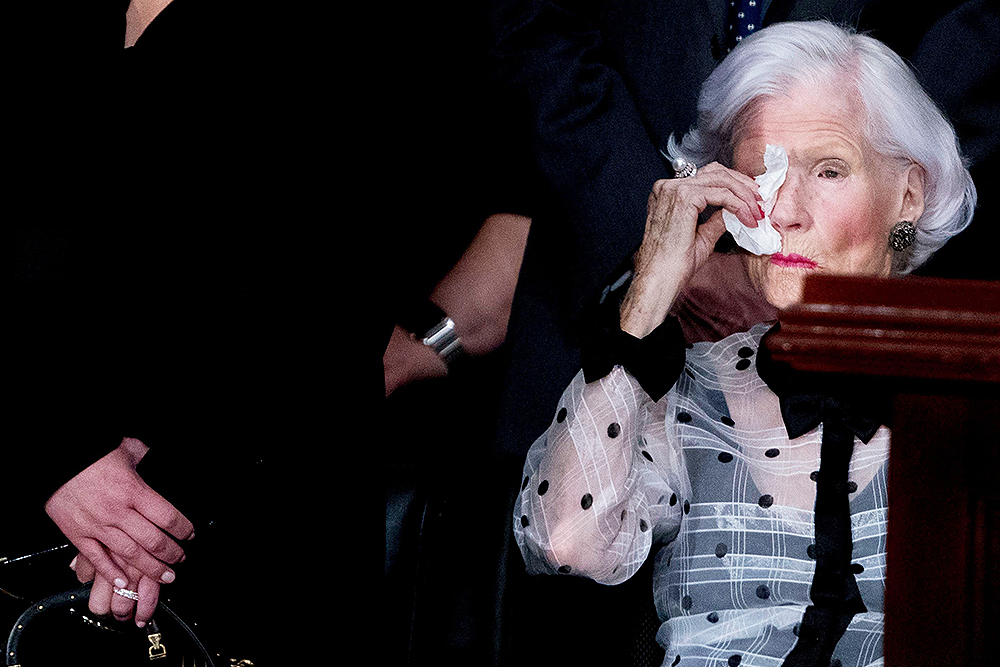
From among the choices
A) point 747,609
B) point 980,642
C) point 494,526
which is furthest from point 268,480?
point 980,642

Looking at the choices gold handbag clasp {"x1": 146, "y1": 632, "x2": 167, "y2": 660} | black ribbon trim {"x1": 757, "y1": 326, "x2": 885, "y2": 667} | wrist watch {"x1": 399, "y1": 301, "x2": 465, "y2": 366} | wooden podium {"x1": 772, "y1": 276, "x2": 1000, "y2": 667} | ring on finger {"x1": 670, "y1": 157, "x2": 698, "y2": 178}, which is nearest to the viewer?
wooden podium {"x1": 772, "y1": 276, "x2": 1000, "y2": 667}

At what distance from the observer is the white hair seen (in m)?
1.85

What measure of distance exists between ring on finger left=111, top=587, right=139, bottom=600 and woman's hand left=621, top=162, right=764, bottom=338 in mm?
859

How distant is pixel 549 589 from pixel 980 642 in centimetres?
103

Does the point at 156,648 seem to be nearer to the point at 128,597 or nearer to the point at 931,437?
the point at 128,597

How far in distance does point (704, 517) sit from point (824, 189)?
1.75 ft

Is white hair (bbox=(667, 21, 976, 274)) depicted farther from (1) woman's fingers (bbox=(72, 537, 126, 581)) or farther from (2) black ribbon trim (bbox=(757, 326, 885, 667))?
Result: (1) woman's fingers (bbox=(72, 537, 126, 581))

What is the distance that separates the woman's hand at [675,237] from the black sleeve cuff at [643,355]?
2 cm

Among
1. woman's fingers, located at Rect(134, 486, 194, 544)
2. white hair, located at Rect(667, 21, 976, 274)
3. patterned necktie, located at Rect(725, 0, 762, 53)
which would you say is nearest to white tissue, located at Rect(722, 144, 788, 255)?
white hair, located at Rect(667, 21, 976, 274)

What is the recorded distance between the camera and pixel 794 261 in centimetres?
177

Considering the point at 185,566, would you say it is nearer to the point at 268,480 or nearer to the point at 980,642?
the point at 268,480

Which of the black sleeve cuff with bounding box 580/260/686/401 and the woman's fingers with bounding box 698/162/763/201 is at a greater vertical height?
the woman's fingers with bounding box 698/162/763/201

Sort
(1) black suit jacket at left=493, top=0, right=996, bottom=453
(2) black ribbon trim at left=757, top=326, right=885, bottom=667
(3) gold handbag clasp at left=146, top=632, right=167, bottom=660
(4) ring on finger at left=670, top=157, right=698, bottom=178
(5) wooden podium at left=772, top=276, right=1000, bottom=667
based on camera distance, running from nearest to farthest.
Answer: (5) wooden podium at left=772, top=276, right=1000, bottom=667 → (2) black ribbon trim at left=757, top=326, right=885, bottom=667 → (3) gold handbag clasp at left=146, top=632, right=167, bottom=660 → (4) ring on finger at left=670, top=157, right=698, bottom=178 → (1) black suit jacket at left=493, top=0, right=996, bottom=453

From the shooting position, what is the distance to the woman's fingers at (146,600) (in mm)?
1825
